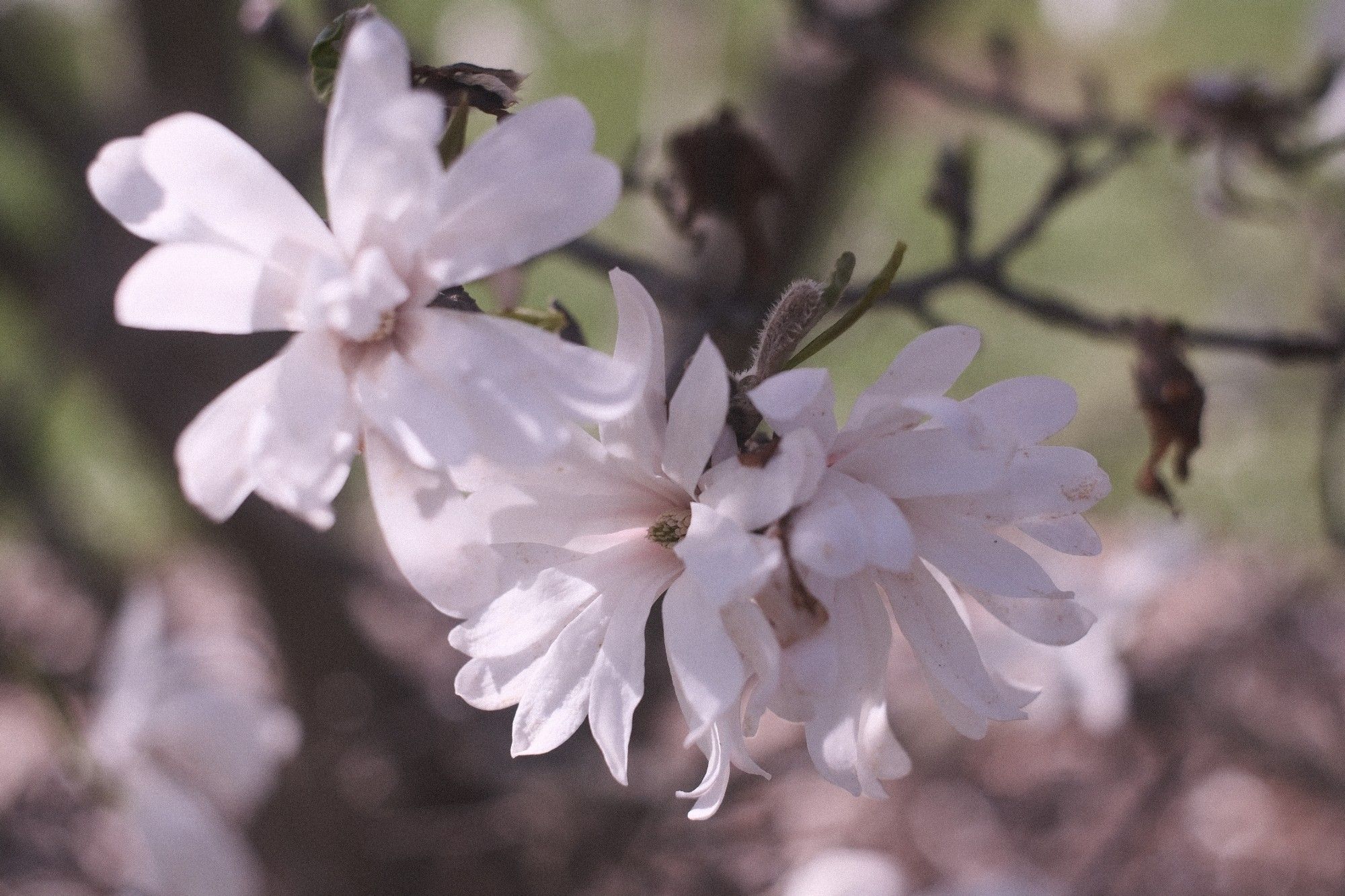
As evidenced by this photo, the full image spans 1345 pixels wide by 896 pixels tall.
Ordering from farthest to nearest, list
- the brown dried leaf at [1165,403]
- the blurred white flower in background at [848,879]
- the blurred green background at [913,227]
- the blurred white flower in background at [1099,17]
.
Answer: the blurred white flower in background at [1099,17]
the blurred green background at [913,227]
the blurred white flower in background at [848,879]
the brown dried leaf at [1165,403]

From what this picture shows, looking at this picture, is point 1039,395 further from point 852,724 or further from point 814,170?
point 814,170

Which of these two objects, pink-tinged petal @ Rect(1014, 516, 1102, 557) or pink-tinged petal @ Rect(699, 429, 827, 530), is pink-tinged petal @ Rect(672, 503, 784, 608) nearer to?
pink-tinged petal @ Rect(699, 429, 827, 530)

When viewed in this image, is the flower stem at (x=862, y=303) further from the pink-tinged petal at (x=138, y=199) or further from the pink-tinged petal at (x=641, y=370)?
the pink-tinged petal at (x=138, y=199)

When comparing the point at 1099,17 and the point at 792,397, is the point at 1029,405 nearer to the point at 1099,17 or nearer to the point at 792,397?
the point at 792,397

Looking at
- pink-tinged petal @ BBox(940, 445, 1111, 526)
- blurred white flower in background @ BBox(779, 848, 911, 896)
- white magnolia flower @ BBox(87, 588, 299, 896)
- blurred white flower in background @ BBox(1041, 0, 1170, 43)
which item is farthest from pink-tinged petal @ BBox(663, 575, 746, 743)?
blurred white flower in background @ BBox(1041, 0, 1170, 43)

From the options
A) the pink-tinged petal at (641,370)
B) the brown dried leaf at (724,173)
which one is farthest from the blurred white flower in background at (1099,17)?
the pink-tinged petal at (641,370)

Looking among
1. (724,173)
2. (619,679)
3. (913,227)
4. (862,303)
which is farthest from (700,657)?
(913,227)

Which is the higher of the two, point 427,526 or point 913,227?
point 427,526
